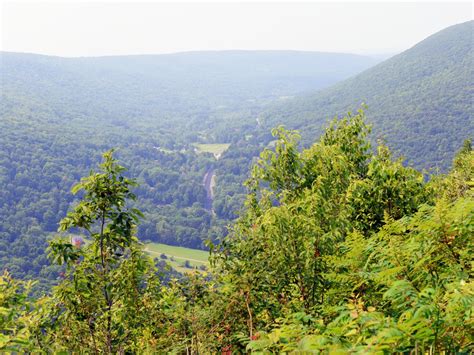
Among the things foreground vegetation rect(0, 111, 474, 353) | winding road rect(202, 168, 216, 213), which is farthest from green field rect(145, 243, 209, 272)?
foreground vegetation rect(0, 111, 474, 353)

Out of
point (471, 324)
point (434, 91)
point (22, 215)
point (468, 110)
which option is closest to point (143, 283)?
point (471, 324)

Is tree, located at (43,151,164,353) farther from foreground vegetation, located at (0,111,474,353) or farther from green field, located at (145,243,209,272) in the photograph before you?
green field, located at (145,243,209,272)

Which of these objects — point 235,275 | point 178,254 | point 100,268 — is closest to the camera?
point 235,275

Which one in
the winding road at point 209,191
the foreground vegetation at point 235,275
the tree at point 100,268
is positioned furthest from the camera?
the winding road at point 209,191

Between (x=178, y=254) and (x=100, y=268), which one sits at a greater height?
(x=100, y=268)

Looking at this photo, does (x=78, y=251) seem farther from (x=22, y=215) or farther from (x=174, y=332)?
(x=22, y=215)

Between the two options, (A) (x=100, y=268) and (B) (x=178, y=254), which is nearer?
(A) (x=100, y=268)

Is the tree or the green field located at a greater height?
the tree

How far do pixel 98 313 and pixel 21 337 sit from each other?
2.93m

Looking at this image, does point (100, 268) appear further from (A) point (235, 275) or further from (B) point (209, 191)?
(B) point (209, 191)

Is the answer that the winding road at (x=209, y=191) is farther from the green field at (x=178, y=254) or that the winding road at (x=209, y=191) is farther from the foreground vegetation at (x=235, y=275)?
the foreground vegetation at (x=235, y=275)

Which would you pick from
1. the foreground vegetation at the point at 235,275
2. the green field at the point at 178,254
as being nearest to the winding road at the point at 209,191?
the green field at the point at 178,254

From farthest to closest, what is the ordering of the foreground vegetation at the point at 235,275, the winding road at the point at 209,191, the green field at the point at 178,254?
1. the winding road at the point at 209,191
2. the green field at the point at 178,254
3. the foreground vegetation at the point at 235,275

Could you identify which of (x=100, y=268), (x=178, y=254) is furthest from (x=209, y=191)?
(x=100, y=268)
